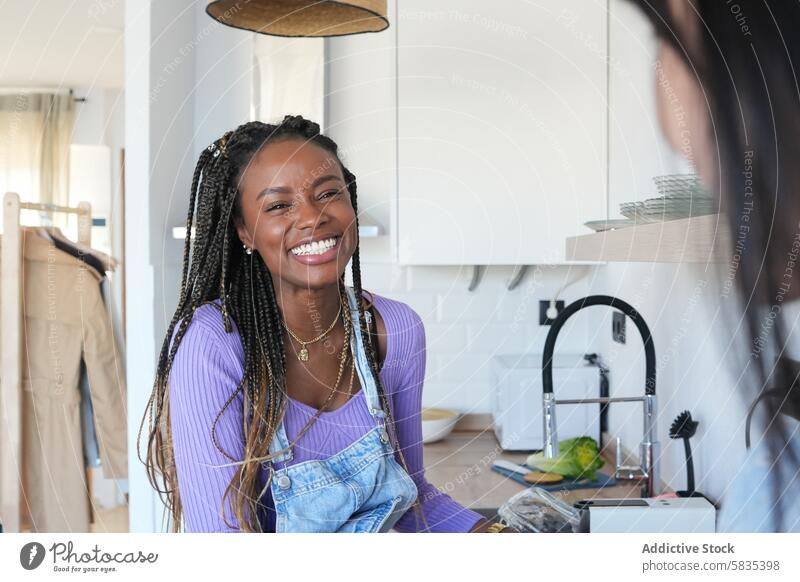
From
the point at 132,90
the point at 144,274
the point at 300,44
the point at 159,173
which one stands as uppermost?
the point at 300,44

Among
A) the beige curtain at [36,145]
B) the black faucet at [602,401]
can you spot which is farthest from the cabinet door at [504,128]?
the beige curtain at [36,145]

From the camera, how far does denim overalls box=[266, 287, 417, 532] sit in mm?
794

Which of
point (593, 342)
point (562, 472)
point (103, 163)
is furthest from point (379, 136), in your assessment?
point (103, 163)

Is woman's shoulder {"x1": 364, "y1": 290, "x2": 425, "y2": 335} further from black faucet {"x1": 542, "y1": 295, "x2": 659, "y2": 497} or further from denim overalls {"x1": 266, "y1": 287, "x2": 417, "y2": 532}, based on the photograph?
black faucet {"x1": 542, "y1": 295, "x2": 659, "y2": 497}

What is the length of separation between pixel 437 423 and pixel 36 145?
101 centimetres

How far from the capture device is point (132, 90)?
1.34 m

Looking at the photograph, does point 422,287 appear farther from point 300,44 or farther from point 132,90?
point 132,90

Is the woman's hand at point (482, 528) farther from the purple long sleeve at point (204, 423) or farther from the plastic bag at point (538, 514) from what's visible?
the purple long sleeve at point (204, 423)

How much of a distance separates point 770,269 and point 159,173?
92cm

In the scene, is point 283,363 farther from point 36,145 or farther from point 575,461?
point 36,145

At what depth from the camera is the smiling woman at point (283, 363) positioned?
76cm

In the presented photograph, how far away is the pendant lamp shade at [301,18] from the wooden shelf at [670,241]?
0.34m

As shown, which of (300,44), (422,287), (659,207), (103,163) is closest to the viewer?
(659,207)

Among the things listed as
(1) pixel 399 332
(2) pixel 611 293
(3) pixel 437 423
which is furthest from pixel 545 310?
(1) pixel 399 332
